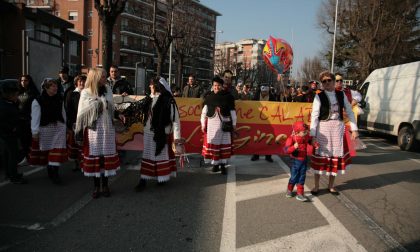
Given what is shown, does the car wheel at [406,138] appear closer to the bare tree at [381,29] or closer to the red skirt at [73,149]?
the red skirt at [73,149]

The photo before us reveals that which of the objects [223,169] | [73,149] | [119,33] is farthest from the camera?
[119,33]

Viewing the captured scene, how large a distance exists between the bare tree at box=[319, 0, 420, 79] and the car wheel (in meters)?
21.7

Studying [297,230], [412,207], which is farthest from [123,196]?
[412,207]

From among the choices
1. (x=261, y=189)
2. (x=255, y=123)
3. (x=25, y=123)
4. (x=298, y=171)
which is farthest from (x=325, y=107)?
(x=25, y=123)

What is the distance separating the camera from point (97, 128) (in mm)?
5184

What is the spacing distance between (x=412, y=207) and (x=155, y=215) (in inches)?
148

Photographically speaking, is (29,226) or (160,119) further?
(160,119)

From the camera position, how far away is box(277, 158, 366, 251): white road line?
3869 mm

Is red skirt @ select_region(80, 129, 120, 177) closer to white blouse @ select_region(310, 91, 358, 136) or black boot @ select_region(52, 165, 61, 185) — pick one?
black boot @ select_region(52, 165, 61, 185)

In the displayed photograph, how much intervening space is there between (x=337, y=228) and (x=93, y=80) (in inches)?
149

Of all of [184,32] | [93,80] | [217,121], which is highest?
[184,32]

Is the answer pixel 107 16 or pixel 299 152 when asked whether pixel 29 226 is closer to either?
pixel 299 152

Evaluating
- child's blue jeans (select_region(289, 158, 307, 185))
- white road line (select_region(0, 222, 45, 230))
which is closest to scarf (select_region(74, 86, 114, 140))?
white road line (select_region(0, 222, 45, 230))

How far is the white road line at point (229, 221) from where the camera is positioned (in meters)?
3.79
